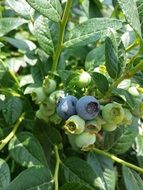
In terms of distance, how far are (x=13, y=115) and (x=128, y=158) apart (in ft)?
1.38

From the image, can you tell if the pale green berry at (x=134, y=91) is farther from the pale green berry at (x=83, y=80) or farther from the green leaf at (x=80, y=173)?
the green leaf at (x=80, y=173)

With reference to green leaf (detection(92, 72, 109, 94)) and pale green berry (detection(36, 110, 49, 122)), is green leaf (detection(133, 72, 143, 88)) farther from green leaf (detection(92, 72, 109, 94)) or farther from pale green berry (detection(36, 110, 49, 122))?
pale green berry (detection(36, 110, 49, 122))

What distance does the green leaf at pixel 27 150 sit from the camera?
3.73 ft

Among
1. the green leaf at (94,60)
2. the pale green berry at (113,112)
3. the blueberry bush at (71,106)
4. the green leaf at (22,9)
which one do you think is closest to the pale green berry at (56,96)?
the blueberry bush at (71,106)

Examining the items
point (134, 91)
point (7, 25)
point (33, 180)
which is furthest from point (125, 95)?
point (7, 25)

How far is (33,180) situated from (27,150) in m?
0.10

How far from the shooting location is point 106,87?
110 cm

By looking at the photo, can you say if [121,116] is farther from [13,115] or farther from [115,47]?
[13,115]

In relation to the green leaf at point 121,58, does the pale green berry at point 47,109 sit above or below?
below

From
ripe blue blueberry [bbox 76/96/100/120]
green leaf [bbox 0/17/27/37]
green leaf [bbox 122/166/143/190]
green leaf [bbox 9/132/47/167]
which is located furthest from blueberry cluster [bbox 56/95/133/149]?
green leaf [bbox 0/17/27/37]

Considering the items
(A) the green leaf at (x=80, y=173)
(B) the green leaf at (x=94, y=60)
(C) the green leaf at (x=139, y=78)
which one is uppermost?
(B) the green leaf at (x=94, y=60)

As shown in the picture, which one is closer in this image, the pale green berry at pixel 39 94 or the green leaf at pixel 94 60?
the pale green berry at pixel 39 94

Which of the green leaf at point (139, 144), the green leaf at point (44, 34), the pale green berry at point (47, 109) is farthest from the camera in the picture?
the green leaf at point (139, 144)

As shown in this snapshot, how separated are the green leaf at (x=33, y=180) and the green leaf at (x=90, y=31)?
1.05 ft
